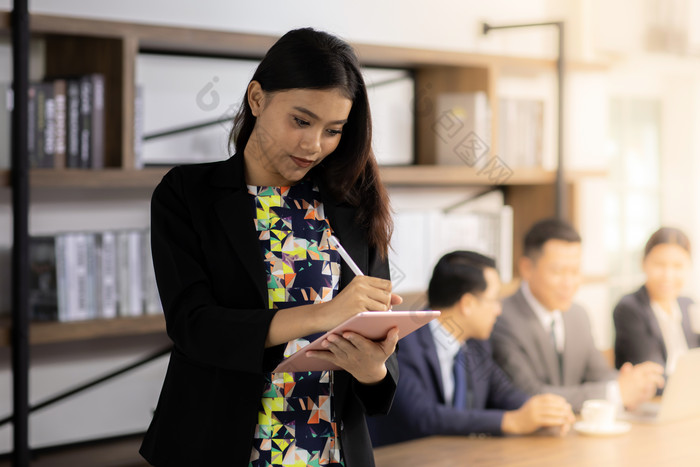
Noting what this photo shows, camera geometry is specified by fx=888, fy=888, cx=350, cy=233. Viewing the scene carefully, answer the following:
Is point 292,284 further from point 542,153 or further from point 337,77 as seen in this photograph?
point 542,153

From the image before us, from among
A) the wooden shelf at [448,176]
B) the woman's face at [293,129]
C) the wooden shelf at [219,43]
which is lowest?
the woman's face at [293,129]

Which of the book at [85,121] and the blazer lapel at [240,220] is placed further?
→ the book at [85,121]

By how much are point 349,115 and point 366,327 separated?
1.15 feet

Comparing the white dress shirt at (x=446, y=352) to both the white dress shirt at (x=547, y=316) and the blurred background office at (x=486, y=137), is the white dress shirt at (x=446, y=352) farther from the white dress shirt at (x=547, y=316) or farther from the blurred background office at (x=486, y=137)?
the white dress shirt at (x=547, y=316)

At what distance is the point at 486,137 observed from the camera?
132 inches

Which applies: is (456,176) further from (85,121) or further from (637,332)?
(85,121)

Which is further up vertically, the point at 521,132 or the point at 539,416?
the point at 521,132

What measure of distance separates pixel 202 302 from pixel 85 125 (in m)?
1.53

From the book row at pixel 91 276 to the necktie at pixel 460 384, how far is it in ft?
2.99

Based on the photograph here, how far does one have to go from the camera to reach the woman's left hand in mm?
1145

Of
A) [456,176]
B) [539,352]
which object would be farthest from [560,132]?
[539,352]

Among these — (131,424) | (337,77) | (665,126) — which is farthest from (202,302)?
(665,126)

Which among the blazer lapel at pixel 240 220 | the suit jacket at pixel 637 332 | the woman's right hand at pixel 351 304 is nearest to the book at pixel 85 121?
the blazer lapel at pixel 240 220

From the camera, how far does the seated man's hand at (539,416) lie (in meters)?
2.24
